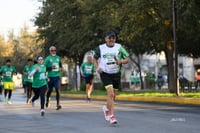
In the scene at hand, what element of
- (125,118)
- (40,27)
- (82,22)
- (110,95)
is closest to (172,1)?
(125,118)

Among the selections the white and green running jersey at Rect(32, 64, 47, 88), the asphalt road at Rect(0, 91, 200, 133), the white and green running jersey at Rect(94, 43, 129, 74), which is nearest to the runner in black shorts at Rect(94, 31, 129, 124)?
the white and green running jersey at Rect(94, 43, 129, 74)

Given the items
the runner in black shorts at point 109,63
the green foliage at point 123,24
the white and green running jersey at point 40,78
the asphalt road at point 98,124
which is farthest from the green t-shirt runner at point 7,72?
the runner in black shorts at point 109,63

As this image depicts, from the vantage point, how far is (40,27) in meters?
43.1

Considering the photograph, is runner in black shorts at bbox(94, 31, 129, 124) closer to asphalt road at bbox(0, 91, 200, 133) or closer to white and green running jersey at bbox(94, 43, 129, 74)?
white and green running jersey at bbox(94, 43, 129, 74)

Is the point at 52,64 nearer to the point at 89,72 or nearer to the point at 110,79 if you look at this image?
the point at 110,79

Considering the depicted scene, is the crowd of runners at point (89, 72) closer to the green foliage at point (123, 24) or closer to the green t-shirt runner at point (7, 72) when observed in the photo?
the green t-shirt runner at point (7, 72)

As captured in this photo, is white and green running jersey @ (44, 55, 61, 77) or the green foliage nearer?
white and green running jersey @ (44, 55, 61, 77)

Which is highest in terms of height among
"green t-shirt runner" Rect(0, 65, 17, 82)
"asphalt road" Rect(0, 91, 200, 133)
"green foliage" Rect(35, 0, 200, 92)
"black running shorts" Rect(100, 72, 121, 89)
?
"green foliage" Rect(35, 0, 200, 92)

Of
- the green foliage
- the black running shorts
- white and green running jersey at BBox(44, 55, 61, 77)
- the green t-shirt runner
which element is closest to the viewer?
the black running shorts

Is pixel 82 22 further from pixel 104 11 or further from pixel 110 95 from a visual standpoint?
pixel 110 95

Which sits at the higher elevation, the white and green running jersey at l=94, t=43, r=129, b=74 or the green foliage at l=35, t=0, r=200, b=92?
the green foliage at l=35, t=0, r=200, b=92

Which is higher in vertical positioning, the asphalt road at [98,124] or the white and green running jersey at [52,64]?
the white and green running jersey at [52,64]

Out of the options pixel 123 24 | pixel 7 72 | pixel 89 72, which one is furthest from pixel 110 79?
pixel 123 24

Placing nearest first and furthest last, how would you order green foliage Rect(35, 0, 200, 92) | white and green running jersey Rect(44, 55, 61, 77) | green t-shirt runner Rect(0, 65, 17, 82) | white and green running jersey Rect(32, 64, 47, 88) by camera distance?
white and green running jersey Rect(32, 64, 47, 88), white and green running jersey Rect(44, 55, 61, 77), green t-shirt runner Rect(0, 65, 17, 82), green foliage Rect(35, 0, 200, 92)
